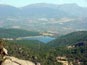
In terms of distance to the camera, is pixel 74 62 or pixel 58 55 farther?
pixel 58 55

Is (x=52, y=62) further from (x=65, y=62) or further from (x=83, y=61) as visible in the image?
(x=83, y=61)

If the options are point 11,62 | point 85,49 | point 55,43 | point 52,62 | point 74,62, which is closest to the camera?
point 11,62

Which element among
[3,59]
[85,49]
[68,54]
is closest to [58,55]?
[68,54]

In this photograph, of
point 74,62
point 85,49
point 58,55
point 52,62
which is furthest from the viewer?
point 85,49

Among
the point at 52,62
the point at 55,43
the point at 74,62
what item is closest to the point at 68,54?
the point at 74,62

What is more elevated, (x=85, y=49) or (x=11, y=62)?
(x=11, y=62)

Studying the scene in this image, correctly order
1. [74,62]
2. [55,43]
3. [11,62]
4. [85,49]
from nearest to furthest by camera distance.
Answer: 1. [11,62]
2. [74,62]
3. [85,49]
4. [55,43]

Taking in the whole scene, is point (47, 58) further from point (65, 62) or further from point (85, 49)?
point (85, 49)

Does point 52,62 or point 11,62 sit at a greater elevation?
point 11,62

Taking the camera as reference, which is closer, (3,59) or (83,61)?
(3,59)
